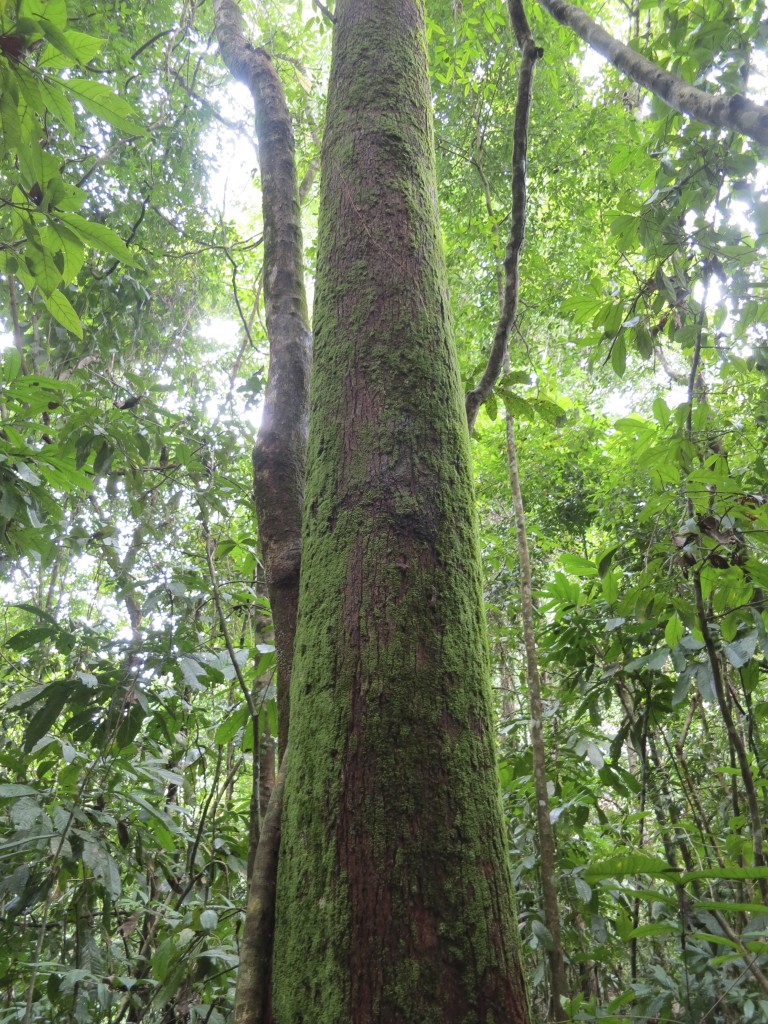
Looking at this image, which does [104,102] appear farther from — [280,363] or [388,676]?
[388,676]

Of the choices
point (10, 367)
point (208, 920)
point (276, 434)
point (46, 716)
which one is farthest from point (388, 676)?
point (10, 367)

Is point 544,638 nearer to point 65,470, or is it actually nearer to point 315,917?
point 65,470

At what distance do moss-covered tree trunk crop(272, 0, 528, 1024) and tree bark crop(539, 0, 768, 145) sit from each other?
0.64m

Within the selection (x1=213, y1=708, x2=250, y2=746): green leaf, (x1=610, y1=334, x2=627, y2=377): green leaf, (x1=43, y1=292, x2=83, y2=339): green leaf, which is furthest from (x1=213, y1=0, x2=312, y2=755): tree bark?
(x1=610, y1=334, x2=627, y2=377): green leaf

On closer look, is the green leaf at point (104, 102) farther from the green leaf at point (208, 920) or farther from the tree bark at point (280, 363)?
the green leaf at point (208, 920)

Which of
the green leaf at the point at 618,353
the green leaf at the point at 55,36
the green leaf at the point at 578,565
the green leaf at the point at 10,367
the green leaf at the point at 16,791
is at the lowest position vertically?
the green leaf at the point at 16,791

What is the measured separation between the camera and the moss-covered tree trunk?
649 millimetres

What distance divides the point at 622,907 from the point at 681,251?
87.8 inches

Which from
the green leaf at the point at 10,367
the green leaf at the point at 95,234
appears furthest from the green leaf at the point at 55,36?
the green leaf at the point at 10,367

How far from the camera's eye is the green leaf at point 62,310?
4.21ft

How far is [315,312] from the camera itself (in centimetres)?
119

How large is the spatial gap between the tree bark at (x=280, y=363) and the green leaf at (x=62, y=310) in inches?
17.2

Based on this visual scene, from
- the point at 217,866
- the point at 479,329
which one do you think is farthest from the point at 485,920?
the point at 479,329

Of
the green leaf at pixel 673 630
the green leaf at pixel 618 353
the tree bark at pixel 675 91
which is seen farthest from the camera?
the green leaf at pixel 618 353
